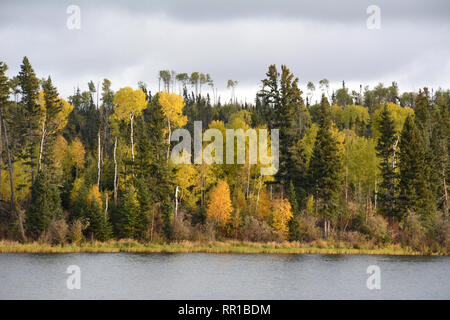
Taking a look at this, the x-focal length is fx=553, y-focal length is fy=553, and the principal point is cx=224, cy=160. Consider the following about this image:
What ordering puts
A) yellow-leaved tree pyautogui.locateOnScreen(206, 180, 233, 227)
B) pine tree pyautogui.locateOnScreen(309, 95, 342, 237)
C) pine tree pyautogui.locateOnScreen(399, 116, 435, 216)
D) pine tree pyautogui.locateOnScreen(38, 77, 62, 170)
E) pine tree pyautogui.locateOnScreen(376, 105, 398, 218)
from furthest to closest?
1. pine tree pyautogui.locateOnScreen(376, 105, 398, 218)
2. pine tree pyautogui.locateOnScreen(38, 77, 62, 170)
3. pine tree pyautogui.locateOnScreen(399, 116, 435, 216)
4. pine tree pyautogui.locateOnScreen(309, 95, 342, 237)
5. yellow-leaved tree pyautogui.locateOnScreen(206, 180, 233, 227)

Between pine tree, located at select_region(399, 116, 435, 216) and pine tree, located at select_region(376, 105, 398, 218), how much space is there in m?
1.28

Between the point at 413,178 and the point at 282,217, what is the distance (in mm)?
17664

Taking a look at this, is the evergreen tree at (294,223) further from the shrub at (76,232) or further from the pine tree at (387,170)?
the shrub at (76,232)

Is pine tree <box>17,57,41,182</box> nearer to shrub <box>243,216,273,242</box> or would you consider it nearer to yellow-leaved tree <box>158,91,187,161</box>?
yellow-leaved tree <box>158,91,187,161</box>

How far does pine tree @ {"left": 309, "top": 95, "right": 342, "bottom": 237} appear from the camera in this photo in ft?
221

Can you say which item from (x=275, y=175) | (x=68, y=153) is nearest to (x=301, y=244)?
(x=275, y=175)

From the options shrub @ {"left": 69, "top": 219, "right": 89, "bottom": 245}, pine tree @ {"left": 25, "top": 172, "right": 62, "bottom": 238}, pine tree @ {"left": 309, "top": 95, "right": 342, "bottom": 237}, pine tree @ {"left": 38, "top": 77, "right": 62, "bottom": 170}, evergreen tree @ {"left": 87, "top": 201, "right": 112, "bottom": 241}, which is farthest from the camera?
pine tree @ {"left": 38, "top": 77, "right": 62, "bottom": 170}

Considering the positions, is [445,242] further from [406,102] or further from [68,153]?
[406,102]

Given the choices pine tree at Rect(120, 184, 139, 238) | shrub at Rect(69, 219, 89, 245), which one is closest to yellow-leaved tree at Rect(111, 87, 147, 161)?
pine tree at Rect(120, 184, 139, 238)

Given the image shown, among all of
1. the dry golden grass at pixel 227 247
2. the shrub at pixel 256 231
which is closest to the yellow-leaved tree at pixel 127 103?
the dry golden grass at pixel 227 247

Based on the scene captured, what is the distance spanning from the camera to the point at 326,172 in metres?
67.9

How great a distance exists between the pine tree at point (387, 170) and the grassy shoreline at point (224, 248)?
8184 millimetres

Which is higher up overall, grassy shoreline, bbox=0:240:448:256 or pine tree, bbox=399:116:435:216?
pine tree, bbox=399:116:435:216

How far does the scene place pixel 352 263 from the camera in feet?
177
